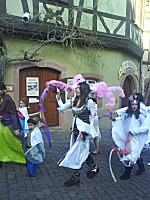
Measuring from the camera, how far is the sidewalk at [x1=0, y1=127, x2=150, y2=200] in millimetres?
3881

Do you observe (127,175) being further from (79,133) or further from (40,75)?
(40,75)

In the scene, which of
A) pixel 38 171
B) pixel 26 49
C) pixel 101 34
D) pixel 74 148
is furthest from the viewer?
pixel 101 34

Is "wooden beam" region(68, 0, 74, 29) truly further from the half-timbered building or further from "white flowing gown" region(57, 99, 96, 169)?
"white flowing gown" region(57, 99, 96, 169)

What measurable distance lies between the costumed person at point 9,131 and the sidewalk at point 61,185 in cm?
30

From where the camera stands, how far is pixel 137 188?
4.26 metres

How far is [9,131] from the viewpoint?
491 cm

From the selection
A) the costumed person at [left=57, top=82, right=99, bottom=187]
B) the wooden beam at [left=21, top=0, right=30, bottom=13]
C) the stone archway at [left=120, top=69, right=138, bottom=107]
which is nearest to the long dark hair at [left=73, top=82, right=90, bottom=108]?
the costumed person at [left=57, top=82, right=99, bottom=187]

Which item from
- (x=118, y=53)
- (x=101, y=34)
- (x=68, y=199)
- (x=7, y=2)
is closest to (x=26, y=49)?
(x=7, y=2)

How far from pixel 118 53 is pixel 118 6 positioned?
196 cm

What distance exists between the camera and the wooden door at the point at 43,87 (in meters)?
8.84

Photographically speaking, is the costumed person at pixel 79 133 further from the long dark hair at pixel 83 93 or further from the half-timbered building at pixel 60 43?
the half-timbered building at pixel 60 43

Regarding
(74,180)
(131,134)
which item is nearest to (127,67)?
(131,134)

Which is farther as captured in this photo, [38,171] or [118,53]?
[118,53]

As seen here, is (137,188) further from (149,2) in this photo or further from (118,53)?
(149,2)
